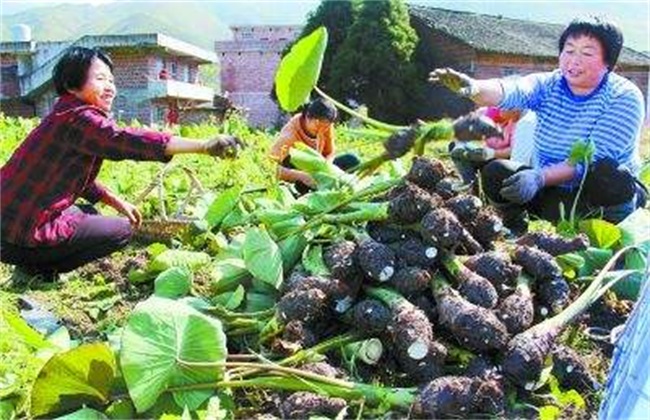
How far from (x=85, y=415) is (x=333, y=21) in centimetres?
1827

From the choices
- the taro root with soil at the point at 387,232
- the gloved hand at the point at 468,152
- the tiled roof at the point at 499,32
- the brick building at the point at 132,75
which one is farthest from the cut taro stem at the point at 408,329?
the tiled roof at the point at 499,32

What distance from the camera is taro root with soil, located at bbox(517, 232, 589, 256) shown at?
2.59 metres

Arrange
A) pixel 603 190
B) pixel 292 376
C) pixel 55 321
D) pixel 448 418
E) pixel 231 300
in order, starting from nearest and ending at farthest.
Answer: pixel 448 418, pixel 292 376, pixel 231 300, pixel 55 321, pixel 603 190

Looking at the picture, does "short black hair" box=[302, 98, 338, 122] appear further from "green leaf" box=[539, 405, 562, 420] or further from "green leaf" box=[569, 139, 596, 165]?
"green leaf" box=[539, 405, 562, 420]

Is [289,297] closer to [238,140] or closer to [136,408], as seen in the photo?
[136,408]

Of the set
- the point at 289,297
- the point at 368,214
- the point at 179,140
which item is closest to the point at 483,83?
the point at 368,214

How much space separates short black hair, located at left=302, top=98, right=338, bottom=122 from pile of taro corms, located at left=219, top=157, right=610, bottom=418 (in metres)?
1.75

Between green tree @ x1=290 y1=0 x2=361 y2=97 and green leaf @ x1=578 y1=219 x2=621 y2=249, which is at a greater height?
green leaf @ x1=578 y1=219 x2=621 y2=249

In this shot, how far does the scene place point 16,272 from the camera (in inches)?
133

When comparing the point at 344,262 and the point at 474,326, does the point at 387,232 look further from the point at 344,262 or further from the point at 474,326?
the point at 474,326

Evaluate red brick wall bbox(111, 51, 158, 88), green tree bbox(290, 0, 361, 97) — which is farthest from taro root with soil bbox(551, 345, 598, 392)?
green tree bbox(290, 0, 361, 97)

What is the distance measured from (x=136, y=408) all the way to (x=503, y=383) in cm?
86

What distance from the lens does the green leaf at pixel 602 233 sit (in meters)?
2.78

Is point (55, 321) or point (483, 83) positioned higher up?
point (483, 83)
